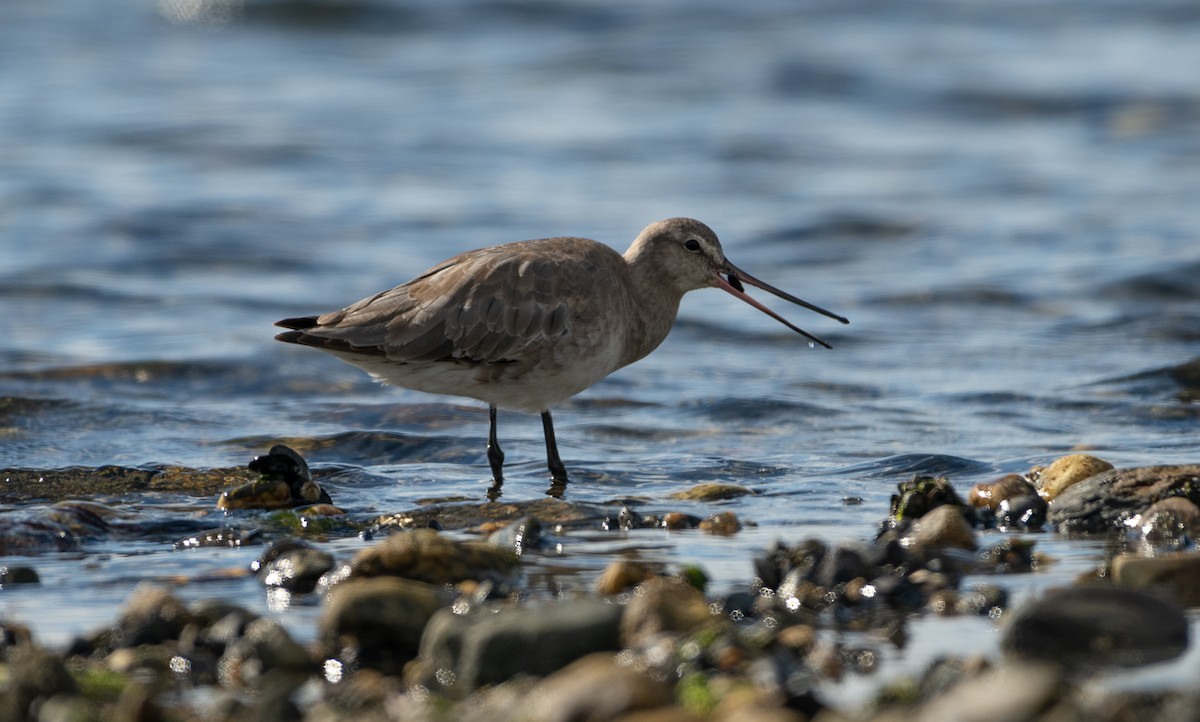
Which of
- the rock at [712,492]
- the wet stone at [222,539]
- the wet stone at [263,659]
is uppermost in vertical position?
the rock at [712,492]

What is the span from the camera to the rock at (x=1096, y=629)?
463 cm

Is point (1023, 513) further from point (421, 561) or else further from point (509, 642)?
point (509, 642)

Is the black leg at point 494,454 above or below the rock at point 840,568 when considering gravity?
above

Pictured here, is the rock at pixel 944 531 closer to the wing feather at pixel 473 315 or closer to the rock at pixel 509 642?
the rock at pixel 509 642

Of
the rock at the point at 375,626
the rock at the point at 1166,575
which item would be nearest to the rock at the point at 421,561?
the rock at the point at 375,626

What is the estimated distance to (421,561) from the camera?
5609mm

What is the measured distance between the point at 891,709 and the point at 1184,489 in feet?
8.89

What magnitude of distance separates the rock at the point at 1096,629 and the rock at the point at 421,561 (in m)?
1.95

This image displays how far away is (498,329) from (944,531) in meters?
2.56

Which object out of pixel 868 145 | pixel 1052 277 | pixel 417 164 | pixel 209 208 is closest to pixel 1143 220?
pixel 1052 277

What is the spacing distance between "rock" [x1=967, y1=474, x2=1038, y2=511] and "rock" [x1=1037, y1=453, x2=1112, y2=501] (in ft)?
0.51

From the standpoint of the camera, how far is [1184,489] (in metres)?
6.38

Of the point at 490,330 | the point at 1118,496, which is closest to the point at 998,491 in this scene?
the point at 1118,496

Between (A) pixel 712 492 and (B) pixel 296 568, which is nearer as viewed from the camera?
(B) pixel 296 568
